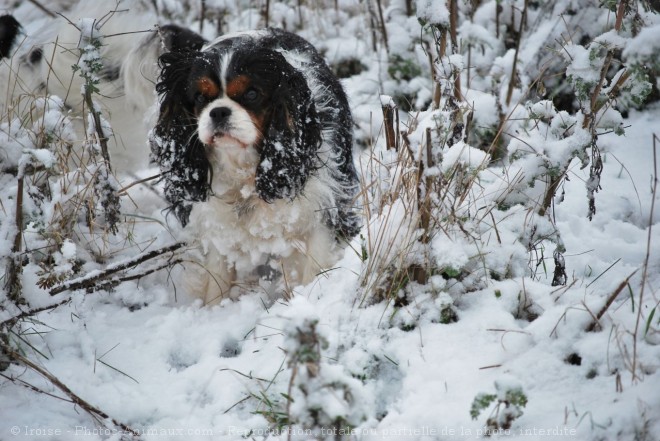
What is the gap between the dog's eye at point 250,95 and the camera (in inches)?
105

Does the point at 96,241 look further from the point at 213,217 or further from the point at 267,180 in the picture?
the point at 267,180

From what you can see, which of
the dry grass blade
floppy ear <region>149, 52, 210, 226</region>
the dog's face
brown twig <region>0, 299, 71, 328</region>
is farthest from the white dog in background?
the dry grass blade

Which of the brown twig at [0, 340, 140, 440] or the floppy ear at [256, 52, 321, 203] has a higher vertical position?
the floppy ear at [256, 52, 321, 203]

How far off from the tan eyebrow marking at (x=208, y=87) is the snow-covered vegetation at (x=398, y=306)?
46 centimetres

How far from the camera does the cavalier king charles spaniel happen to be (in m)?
2.68

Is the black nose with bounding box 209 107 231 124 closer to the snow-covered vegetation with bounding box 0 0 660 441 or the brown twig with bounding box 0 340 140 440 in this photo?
the snow-covered vegetation with bounding box 0 0 660 441

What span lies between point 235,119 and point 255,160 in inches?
10.8

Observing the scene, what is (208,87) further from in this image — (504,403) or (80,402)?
(504,403)

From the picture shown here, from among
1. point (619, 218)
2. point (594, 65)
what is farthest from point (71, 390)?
point (619, 218)

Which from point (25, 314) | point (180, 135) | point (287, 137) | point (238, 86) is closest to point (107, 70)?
point (180, 135)

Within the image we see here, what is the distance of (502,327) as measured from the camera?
6.79ft

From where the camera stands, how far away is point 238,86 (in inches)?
104

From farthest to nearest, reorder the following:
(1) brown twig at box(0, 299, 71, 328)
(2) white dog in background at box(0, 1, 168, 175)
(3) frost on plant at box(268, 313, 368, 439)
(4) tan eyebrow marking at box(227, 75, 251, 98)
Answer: (2) white dog in background at box(0, 1, 168, 175) → (4) tan eyebrow marking at box(227, 75, 251, 98) → (1) brown twig at box(0, 299, 71, 328) → (3) frost on plant at box(268, 313, 368, 439)

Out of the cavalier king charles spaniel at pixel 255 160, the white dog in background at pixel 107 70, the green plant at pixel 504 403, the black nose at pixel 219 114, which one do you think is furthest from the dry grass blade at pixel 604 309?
the white dog in background at pixel 107 70
